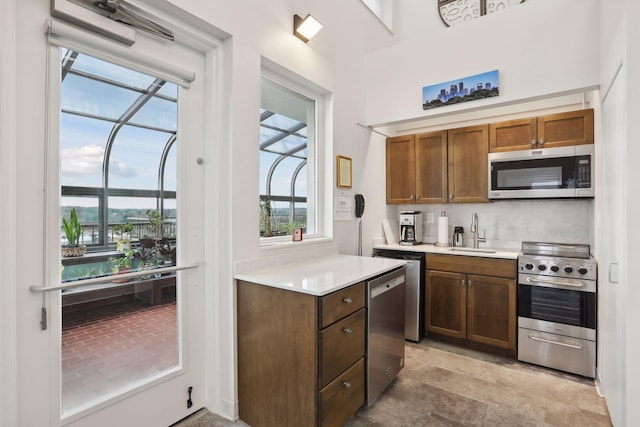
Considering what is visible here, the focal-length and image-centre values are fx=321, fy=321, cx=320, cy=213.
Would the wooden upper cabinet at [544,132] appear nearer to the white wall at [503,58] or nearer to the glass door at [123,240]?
the white wall at [503,58]

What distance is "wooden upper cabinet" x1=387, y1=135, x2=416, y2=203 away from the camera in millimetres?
3719

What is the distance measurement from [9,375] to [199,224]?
3.58 feet

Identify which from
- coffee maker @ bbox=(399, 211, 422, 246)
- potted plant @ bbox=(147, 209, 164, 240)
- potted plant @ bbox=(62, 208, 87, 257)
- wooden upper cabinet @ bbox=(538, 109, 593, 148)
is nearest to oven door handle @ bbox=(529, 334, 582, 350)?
coffee maker @ bbox=(399, 211, 422, 246)

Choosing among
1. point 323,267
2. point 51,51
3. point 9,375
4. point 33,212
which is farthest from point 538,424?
point 51,51

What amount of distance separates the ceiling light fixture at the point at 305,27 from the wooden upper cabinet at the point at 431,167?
170cm

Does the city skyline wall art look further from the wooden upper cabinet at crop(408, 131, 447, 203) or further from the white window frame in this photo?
the white window frame

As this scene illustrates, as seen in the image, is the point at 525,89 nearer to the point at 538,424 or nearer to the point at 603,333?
the point at 603,333

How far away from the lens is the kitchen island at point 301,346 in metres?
1.69

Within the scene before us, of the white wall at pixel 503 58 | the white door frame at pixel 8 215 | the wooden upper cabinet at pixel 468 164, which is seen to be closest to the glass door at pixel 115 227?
the white door frame at pixel 8 215

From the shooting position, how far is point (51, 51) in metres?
1.47

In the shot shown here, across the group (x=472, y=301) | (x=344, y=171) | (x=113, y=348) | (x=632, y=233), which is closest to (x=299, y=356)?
(x=113, y=348)

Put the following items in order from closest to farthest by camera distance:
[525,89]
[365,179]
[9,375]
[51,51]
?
[9,375] < [51,51] < [525,89] < [365,179]

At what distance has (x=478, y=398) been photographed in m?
2.27

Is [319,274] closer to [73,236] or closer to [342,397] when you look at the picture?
[342,397]
